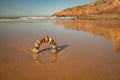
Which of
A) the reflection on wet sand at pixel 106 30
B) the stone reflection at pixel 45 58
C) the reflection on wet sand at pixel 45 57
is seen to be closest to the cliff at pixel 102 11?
the reflection on wet sand at pixel 106 30

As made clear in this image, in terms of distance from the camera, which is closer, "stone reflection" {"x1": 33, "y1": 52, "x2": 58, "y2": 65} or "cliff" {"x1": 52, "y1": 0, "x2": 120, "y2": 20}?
"stone reflection" {"x1": 33, "y1": 52, "x2": 58, "y2": 65}

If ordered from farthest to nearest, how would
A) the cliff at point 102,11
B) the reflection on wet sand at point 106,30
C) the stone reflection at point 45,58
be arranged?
the cliff at point 102,11, the reflection on wet sand at point 106,30, the stone reflection at point 45,58

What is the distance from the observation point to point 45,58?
23.0ft

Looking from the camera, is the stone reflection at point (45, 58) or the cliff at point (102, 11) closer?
the stone reflection at point (45, 58)

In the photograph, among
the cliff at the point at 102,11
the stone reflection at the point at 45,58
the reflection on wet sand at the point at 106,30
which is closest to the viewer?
the stone reflection at the point at 45,58

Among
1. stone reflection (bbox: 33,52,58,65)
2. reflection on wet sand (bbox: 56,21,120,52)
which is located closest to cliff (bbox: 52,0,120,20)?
reflection on wet sand (bbox: 56,21,120,52)

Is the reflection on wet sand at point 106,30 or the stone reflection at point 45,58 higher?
the stone reflection at point 45,58

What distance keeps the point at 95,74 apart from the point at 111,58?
1935 millimetres

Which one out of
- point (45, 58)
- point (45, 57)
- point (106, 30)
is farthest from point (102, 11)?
point (45, 58)

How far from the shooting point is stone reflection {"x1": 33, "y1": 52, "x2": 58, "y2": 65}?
21.4 feet

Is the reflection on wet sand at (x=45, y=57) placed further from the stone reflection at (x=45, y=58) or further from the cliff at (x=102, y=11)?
the cliff at (x=102, y=11)

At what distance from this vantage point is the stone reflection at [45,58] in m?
6.53

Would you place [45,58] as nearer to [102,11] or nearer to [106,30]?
[106,30]

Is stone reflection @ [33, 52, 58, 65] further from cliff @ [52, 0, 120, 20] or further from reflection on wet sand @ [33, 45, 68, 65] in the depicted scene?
cliff @ [52, 0, 120, 20]
